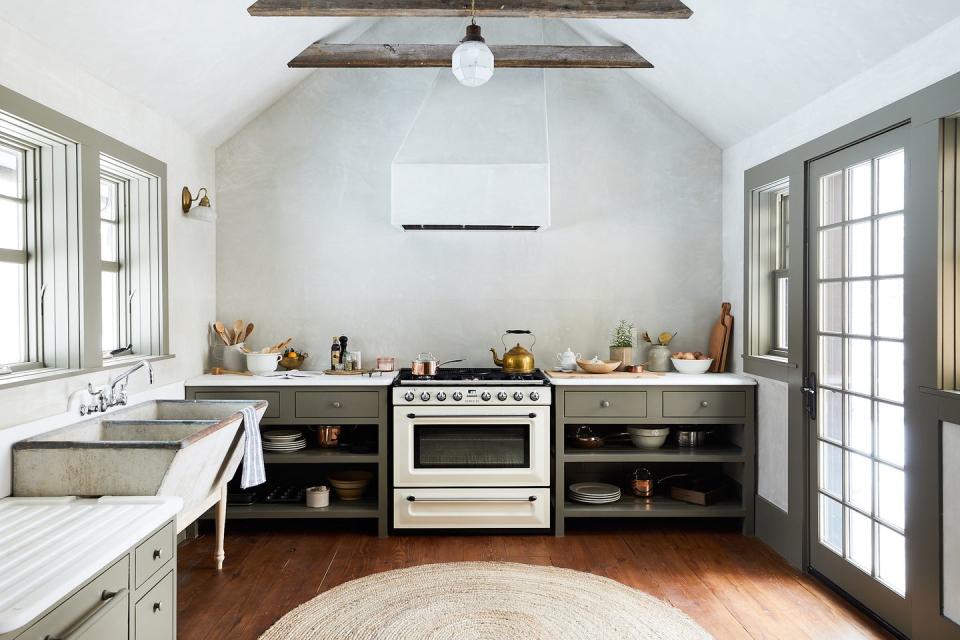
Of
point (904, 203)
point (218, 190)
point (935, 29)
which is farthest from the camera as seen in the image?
point (218, 190)

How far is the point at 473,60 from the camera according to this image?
8.89ft

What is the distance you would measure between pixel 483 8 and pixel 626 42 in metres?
1.17

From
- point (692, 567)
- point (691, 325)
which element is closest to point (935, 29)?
point (691, 325)

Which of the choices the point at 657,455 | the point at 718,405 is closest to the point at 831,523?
the point at 718,405

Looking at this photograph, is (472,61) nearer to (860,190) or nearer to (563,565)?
(860,190)

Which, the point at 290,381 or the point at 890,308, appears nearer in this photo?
the point at 890,308

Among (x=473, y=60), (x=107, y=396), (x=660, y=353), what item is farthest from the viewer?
A: (x=660, y=353)

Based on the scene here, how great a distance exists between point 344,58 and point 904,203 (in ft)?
10.3

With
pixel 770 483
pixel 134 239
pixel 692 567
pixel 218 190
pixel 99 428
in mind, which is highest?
pixel 218 190

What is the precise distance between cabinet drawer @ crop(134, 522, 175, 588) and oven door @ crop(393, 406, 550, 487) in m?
1.76

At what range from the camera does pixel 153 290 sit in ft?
12.3

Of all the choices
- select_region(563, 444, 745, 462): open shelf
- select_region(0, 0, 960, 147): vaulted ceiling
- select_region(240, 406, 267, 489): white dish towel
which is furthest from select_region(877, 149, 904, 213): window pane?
select_region(240, 406, 267, 489): white dish towel

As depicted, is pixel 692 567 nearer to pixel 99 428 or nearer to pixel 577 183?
pixel 577 183

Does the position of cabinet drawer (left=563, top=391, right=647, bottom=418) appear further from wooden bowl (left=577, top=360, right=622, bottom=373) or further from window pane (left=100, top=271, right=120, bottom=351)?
window pane (left=100, top=271, right=120, bottom=351)
